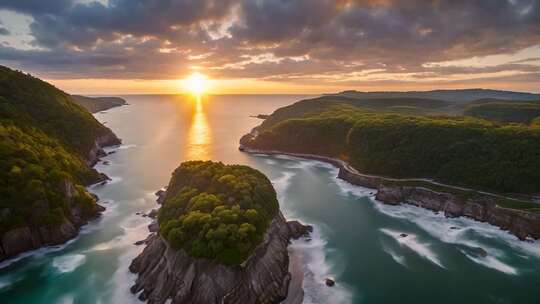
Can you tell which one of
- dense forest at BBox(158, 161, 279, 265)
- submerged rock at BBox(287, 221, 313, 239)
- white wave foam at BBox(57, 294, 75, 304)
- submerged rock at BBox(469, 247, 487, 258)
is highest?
dense forest at BBox(158, 161, 279, 265)

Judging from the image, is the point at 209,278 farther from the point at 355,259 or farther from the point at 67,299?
the point at 355,259

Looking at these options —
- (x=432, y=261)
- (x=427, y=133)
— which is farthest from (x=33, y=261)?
(x=427, y=133)

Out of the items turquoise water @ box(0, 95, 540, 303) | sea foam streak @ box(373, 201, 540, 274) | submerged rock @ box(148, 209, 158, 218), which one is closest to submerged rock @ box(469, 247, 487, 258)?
turquoise water @ box(0, 95, 540, 303)

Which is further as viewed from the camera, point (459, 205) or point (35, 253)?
point (459, 205)

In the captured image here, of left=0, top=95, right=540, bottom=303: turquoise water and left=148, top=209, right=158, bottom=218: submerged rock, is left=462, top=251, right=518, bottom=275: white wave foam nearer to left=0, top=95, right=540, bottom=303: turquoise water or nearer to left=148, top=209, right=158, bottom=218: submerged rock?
left=0, top=95, right=540, bottom=303: turquoise water

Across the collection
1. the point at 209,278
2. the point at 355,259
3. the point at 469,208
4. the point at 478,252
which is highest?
the point at 209,278

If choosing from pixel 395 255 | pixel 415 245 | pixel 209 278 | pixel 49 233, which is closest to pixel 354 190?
pixel 415 245

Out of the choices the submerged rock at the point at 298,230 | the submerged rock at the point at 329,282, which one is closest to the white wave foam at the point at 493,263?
the submerged rock at the point at 329,282

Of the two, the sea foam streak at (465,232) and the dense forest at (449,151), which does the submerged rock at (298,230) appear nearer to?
the sea foam streak at (465,232)
